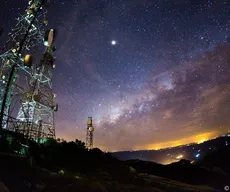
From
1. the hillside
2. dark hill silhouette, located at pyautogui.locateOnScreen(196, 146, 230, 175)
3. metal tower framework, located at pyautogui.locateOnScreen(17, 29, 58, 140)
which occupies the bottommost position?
the hillside

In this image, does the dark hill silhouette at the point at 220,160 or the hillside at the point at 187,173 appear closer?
the hillside at the point at 187,173

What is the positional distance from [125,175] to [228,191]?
23.3 metres

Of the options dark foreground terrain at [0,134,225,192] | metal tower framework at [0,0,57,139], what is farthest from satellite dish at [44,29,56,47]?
dark foreground terrain at [0,134,225,192]

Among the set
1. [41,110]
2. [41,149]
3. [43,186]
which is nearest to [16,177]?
[43,186]

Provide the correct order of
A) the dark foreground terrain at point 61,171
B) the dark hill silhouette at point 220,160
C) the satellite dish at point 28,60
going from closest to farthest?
the dark foreground terrain at point 61,171 → the satellite dish at point 28,60 → the dark hill silhouette at point 220,160

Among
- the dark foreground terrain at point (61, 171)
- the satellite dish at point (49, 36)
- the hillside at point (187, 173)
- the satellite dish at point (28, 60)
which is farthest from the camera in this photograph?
the hillside at point (187, 173)

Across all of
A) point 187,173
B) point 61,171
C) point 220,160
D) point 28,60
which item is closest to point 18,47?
point 28,60

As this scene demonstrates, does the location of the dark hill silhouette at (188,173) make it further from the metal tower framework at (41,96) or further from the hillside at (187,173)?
the metal tower framework at (41,96)

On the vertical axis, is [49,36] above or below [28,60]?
above

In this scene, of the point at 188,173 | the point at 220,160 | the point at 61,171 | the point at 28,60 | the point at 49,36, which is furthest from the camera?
the point at 220,160

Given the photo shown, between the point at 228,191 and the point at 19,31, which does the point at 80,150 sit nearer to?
the point at 19,31

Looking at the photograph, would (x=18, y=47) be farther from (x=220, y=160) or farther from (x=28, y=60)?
(x=220, y=160)

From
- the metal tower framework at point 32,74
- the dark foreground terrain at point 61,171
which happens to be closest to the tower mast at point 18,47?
the metal tower framework at point 32,74

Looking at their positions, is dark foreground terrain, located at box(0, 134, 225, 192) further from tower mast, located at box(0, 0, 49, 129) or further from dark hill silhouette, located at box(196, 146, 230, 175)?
dark hill silhouette, located at box(196, 146, 230, 175)
